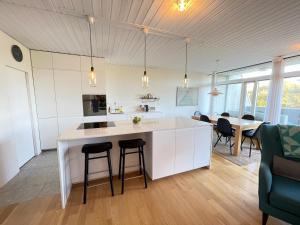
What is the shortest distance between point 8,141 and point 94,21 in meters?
2.50

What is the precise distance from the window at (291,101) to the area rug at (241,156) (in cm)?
137

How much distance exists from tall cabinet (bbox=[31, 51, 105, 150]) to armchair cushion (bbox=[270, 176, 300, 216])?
3689 millimetres

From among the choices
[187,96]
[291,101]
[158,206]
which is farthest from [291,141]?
[187,96]

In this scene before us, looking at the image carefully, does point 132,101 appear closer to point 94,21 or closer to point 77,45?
point 77,45

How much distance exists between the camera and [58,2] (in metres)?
1.61

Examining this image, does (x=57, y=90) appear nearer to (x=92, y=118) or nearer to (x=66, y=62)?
(x=66, y=62)

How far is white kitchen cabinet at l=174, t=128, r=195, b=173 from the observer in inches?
94.5

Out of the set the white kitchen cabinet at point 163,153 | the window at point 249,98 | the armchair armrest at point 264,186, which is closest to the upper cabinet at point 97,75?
the white kitchen cabinet at point 163,153

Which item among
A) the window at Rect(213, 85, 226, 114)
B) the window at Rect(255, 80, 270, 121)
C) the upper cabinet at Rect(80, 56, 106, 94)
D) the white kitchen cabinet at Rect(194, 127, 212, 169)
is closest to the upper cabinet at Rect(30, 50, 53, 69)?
the upper cabinet at Rect(80, 56, 106, 94)

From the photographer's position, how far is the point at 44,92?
3402 millimetres

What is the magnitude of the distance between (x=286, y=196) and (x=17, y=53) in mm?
4688

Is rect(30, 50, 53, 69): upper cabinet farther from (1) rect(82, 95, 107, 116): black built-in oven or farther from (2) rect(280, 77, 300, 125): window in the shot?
(2) rect(280, 77, 300, 125): window

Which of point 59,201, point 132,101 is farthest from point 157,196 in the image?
point 132,101

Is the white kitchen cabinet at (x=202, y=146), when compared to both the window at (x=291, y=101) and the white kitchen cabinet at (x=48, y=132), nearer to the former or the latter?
the window at (x=291, y=101)
